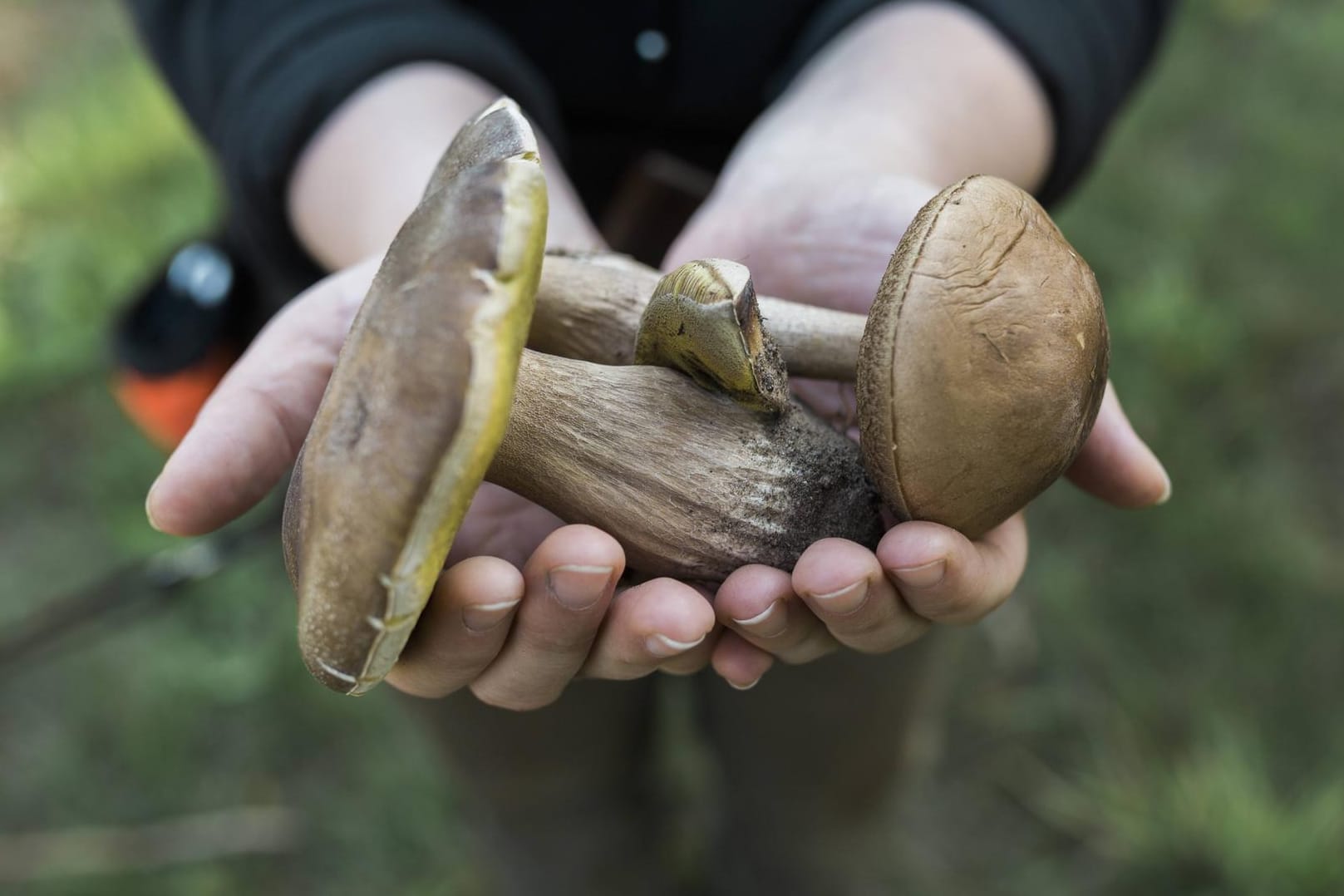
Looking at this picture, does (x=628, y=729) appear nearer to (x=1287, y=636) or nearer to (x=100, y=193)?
(x=1287, y=636)

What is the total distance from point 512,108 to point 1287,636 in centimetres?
209

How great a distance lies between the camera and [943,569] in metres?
0.99

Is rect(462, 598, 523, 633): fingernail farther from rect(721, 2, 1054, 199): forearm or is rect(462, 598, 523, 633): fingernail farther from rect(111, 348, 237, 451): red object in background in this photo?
rect(111, 348, 237, 451): red object in background

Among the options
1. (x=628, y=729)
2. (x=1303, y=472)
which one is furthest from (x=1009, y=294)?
(x=1303, y=472)

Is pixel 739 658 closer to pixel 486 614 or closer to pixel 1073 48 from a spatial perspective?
pixel 486 614

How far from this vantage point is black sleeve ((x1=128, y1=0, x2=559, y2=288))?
1537mm

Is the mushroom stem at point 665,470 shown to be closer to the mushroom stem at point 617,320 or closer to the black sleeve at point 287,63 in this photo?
the mushroom stem at point 617,320

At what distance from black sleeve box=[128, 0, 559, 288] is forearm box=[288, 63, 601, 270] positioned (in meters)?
0.02

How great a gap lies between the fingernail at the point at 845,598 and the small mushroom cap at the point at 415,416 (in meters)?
0.35

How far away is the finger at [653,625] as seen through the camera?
965 mm

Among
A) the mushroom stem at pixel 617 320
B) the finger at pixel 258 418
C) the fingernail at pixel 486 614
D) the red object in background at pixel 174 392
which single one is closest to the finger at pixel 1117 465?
the mushroom stem at pixel 617 320

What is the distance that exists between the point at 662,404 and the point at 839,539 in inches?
9.0

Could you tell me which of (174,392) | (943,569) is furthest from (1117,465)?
(174,392)

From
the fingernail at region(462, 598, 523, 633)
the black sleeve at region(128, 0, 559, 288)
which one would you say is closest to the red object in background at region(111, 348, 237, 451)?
the black sleeve at region(128, 0, 559, 288)
